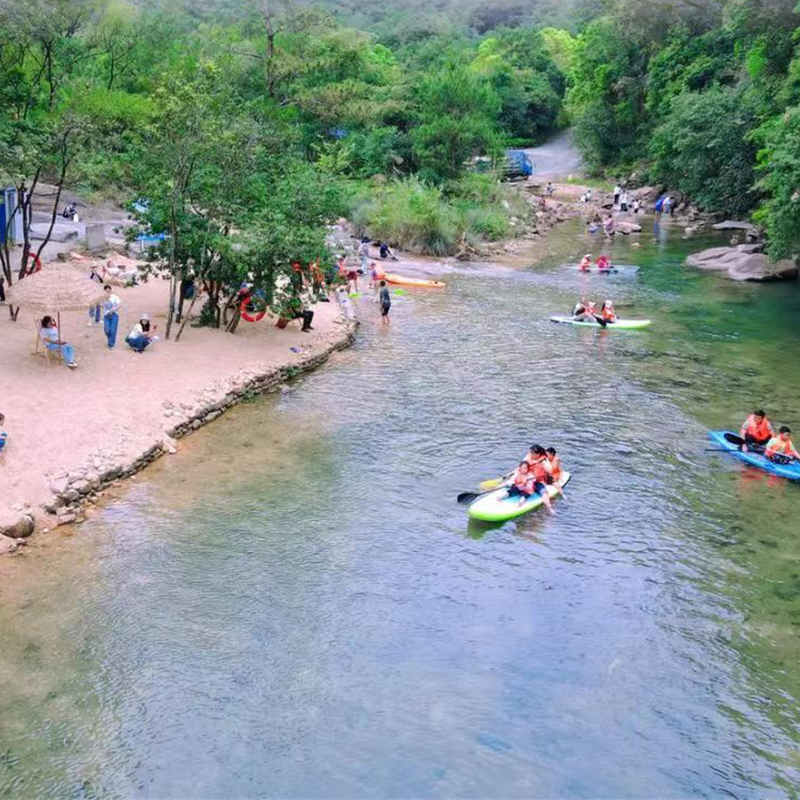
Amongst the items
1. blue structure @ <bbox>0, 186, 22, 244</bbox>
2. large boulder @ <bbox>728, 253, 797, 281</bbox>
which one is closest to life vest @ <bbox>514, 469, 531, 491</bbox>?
blue structure @ <bbox>0, 186, 22, 244</bbox>

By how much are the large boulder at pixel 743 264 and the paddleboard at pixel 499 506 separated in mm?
21853

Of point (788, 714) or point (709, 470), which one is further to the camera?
point (709, 470)

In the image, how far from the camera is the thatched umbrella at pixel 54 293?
17531 mm

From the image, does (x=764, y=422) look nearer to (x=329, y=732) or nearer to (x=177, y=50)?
(x=329, y=732)

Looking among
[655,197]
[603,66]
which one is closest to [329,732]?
[655,197]

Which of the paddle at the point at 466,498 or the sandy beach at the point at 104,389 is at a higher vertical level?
the sandy beach at the point at 104,389

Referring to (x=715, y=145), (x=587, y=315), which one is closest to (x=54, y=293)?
(x=587, y=315)

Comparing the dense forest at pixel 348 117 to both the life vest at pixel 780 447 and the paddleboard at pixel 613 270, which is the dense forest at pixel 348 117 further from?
the life vest at pixel 780 447

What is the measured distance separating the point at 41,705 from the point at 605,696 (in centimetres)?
636

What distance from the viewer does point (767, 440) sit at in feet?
55.4

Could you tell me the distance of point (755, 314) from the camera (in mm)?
28922

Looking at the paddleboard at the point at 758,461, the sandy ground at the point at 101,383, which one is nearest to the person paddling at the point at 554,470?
the paddleboard at the point at 758,461

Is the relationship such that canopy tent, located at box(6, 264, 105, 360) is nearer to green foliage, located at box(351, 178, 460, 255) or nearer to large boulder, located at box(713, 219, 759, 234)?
green foliage, located at box(351, 178, 460, 255)

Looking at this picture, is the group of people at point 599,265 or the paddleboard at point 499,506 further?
the group of people at point 599,265
